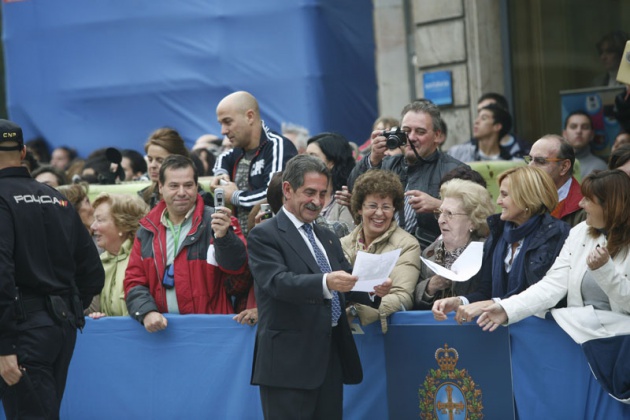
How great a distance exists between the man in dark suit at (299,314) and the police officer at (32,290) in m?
1.11

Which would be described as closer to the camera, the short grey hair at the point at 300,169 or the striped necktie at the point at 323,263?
the short grey hair at the point at 300,169

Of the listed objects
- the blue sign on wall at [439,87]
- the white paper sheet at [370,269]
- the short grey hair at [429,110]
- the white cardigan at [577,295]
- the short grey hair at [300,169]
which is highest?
the blue sign on wall at [439,87]

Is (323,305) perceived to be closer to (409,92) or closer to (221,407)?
(221,407)

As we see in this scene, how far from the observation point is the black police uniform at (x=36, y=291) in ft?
21.1

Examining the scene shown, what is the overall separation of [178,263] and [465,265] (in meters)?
2.14

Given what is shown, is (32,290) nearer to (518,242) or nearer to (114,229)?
(114,229)

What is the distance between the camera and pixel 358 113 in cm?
1391

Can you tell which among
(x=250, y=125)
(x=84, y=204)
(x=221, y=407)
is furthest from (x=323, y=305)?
(x=84, y=204)

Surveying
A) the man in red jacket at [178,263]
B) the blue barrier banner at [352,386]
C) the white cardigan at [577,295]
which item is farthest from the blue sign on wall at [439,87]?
the white cardigan at [577,295]

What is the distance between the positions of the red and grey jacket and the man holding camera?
1.25m

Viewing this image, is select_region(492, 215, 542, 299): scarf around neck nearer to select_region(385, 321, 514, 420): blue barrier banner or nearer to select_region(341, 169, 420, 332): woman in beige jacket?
select_region(385, 321, 514, 420): blue barrier banner

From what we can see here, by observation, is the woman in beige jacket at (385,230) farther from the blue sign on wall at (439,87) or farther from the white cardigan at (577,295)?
the blue sign on wall at (439,87)

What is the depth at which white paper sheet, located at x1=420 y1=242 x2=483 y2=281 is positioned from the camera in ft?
23.0

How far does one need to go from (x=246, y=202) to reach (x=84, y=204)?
1849 millimetres
